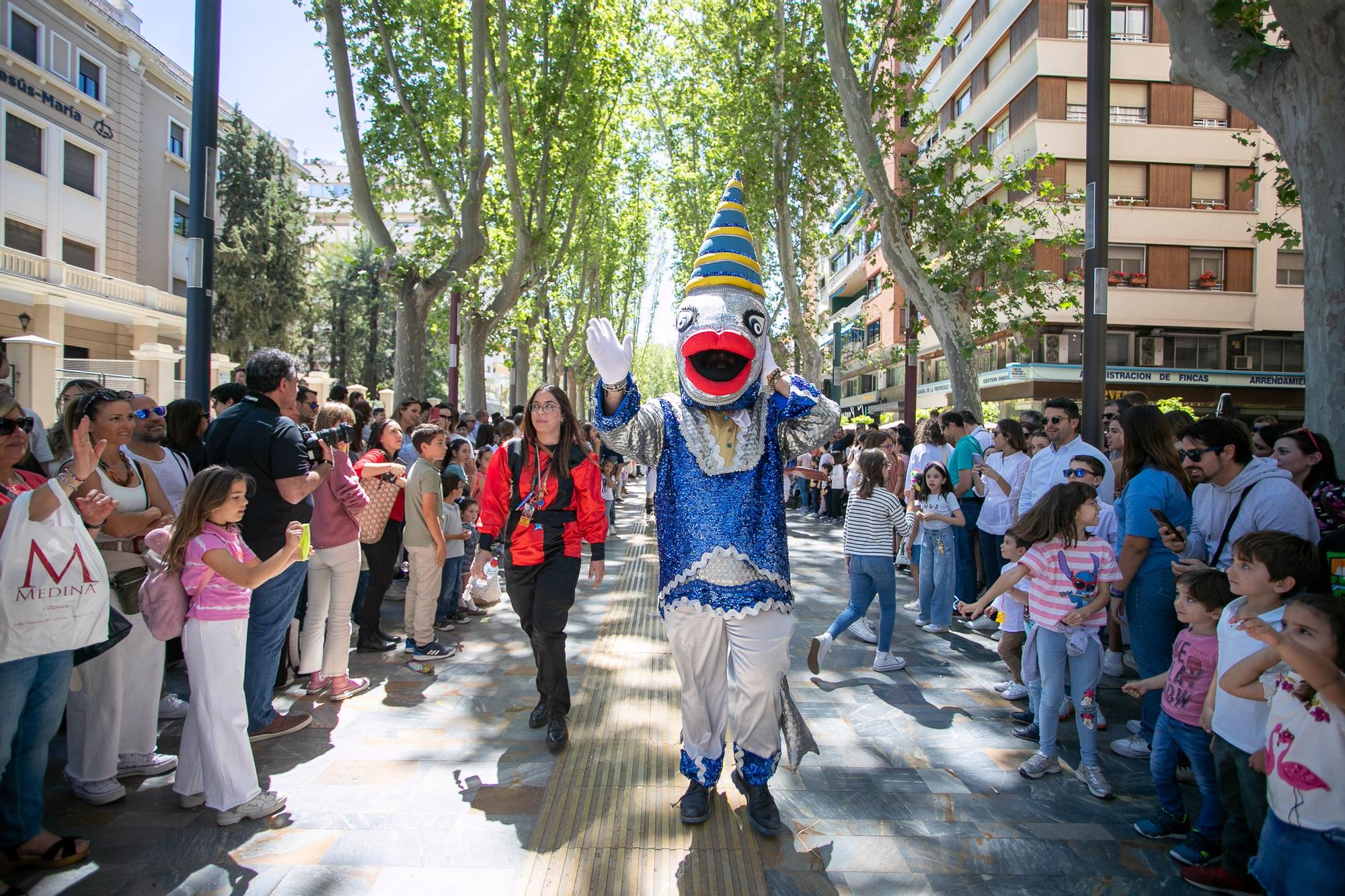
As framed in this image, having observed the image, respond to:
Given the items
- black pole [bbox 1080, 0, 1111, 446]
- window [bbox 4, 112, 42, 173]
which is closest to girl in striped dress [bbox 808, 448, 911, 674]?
black pole [bbox 1080, 0, 1111, 446]

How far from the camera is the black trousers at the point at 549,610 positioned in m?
4.50

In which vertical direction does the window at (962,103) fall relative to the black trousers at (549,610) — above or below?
above

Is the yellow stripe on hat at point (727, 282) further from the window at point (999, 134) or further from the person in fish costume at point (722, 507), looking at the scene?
the window at point (999, 134)

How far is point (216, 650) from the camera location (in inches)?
135

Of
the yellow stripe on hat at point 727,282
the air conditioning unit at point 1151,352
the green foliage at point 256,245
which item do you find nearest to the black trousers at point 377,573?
the yellow stripe on hat at point 727,282

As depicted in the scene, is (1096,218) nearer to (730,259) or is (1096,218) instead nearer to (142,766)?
(730,259)

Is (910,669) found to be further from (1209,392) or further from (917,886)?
(1209,392)

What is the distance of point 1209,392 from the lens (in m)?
26.0

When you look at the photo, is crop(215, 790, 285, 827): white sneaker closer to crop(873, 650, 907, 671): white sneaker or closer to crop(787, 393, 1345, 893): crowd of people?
crop(787, 393, 1345, 893): crowd of people

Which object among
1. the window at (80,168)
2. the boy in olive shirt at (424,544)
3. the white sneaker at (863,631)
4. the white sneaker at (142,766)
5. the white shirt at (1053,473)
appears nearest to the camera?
the white sneaker at (142,766)

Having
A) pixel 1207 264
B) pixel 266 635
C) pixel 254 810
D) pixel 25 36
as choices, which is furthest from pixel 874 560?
pixel 25 36

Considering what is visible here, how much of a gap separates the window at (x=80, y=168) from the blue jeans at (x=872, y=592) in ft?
88.1

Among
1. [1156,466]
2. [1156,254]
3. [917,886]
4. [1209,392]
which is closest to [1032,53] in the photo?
Answer: [1156,254]

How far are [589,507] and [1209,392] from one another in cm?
2801
